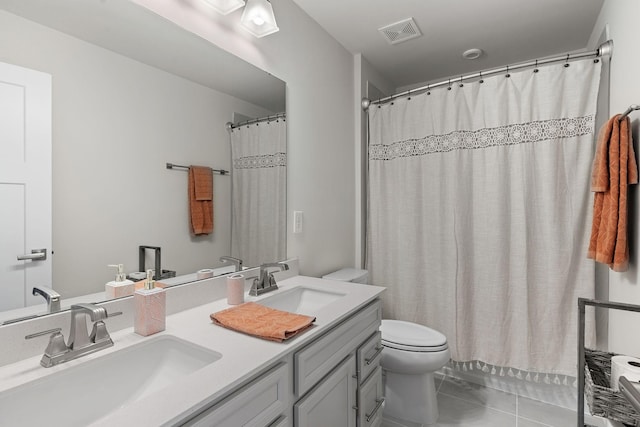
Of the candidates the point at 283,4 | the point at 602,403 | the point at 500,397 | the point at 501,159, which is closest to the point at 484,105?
the point at 501,159

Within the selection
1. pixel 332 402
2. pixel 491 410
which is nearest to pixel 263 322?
pixel 332 402

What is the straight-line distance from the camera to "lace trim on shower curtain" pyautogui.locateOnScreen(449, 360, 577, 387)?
1.95 metres

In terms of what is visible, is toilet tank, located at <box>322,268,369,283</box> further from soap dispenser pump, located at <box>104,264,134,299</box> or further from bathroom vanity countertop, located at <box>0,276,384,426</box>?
soap dispenser pump, located at <box>104,264,134,299</box>

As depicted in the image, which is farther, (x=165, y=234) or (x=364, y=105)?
(x=364, y=105)

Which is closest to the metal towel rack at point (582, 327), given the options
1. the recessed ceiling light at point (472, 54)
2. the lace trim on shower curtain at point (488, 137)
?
the lace trim on shower curtain at point (488, 137)

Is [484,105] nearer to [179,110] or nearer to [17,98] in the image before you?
[179,110]

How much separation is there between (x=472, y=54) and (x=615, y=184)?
1529 millimetres

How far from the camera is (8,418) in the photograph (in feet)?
2.28

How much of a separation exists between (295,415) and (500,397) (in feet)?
5.81

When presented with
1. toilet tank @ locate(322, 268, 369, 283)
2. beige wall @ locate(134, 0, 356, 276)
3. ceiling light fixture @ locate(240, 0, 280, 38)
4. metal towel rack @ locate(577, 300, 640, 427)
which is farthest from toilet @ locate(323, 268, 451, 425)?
ceiling light fixture @ locate(240, 0, 280, 38)

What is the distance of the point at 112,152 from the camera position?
1077 millimetres

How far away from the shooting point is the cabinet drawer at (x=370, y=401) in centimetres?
140

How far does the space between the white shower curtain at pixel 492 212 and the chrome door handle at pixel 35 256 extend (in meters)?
1.97

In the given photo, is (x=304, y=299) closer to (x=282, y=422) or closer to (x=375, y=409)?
(x=375, y=409)
